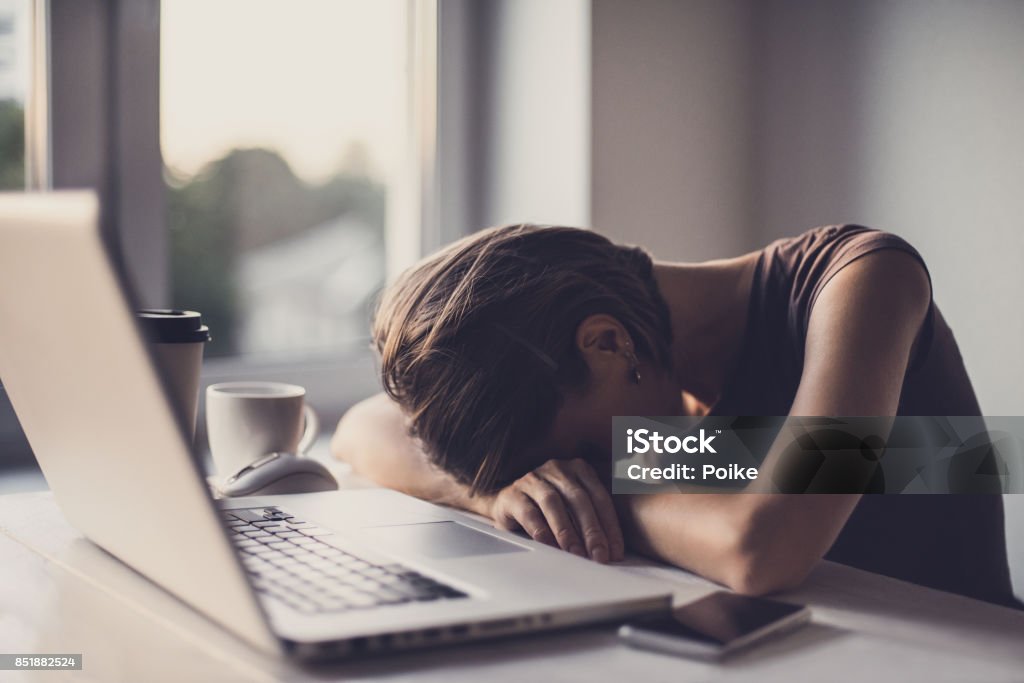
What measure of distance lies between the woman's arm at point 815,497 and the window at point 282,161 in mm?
782

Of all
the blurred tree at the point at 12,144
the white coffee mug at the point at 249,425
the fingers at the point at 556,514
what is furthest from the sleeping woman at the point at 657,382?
the blurred tree at the point at 12,144

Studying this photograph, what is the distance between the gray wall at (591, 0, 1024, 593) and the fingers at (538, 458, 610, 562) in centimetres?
72

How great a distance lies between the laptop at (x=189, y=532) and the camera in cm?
46

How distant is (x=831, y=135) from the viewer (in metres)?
1.54

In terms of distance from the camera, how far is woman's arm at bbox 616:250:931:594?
69 cm

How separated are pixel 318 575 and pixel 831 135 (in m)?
1.22

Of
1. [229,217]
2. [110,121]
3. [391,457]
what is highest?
[110,121]

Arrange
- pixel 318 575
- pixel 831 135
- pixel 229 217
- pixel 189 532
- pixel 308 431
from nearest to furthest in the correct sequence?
pixel 189 532 → pixel 318 575 → pixel 308 431 → pixel 229 217 → pixel 831 135

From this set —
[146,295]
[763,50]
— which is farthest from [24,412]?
[763,50]

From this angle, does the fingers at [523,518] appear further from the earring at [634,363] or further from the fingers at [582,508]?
the earring at [634,363]

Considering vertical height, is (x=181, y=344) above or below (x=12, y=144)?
below

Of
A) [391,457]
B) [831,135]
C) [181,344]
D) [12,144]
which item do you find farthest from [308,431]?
[831,135]

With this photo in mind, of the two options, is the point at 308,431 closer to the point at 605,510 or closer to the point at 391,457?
the point at 391,457

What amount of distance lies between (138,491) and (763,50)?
1.41 meters
